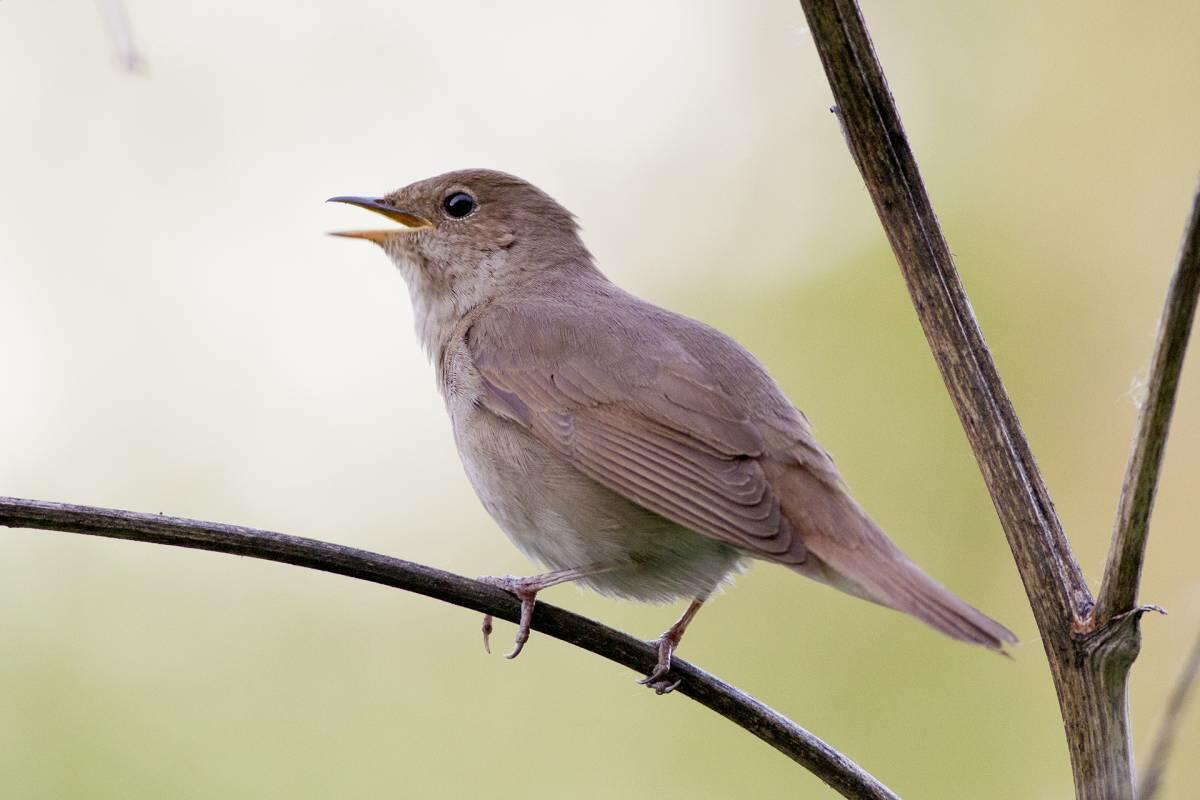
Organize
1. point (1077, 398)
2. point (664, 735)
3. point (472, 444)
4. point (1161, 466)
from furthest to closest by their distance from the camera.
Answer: point (1077, 398), point (664, 735), point (472, 444), point (1161, 466)

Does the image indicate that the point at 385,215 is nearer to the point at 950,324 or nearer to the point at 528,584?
the point at 528,584

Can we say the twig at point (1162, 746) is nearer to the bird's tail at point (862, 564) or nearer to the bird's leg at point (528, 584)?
the bird's tail at point (862, 564)

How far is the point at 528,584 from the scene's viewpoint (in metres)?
3.62

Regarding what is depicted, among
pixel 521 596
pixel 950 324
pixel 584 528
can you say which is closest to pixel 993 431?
pixel 950 324

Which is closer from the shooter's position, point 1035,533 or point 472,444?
point 1035,533

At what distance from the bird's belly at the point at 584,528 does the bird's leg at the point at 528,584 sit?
0.04 meters

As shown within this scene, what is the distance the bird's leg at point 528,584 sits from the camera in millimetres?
3238

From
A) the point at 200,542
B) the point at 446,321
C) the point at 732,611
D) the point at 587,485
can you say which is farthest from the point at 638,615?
the point at 200,542

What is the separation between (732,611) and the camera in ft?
22.5

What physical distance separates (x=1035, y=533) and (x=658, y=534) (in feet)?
5.55

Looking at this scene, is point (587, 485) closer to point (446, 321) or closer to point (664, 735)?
point (446, 321)

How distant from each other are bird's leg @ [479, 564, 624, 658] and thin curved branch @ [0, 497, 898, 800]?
0.20 metres

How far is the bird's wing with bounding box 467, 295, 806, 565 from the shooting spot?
357 centimetres

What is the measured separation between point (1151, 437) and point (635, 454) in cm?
195
